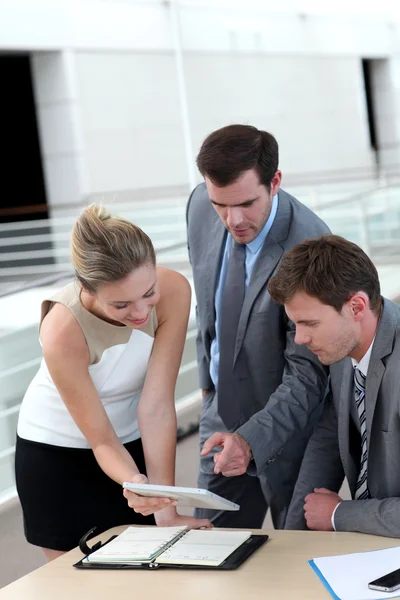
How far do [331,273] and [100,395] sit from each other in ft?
2.31

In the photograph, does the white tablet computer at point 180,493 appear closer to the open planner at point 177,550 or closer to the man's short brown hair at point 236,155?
the open planner at point 177,550

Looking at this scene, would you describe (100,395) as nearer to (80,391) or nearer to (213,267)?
(80,391)

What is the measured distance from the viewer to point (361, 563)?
1.87 m

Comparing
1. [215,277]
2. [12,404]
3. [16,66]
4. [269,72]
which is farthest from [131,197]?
[215,277]

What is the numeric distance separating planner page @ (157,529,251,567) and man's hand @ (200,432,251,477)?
0.17 metres

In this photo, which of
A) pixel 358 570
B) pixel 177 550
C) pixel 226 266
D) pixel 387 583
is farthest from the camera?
pixel 226 266

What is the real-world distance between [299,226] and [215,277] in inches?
12.2

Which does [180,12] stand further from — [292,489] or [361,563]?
[361,563]

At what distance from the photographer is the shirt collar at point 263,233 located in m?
2.59

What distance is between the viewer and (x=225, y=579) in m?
1.89

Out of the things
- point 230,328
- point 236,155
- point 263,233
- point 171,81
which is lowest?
point 230,328

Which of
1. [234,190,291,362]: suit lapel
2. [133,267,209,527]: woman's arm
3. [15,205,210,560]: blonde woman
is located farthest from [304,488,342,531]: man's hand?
[234,190,291,362]: suit lapel

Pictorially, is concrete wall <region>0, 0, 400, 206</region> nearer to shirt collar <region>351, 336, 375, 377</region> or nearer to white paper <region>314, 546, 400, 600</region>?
shirt collar <region>351, 336, 375, 377</region>

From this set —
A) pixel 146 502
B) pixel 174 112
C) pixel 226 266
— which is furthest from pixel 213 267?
pixel 174 112
